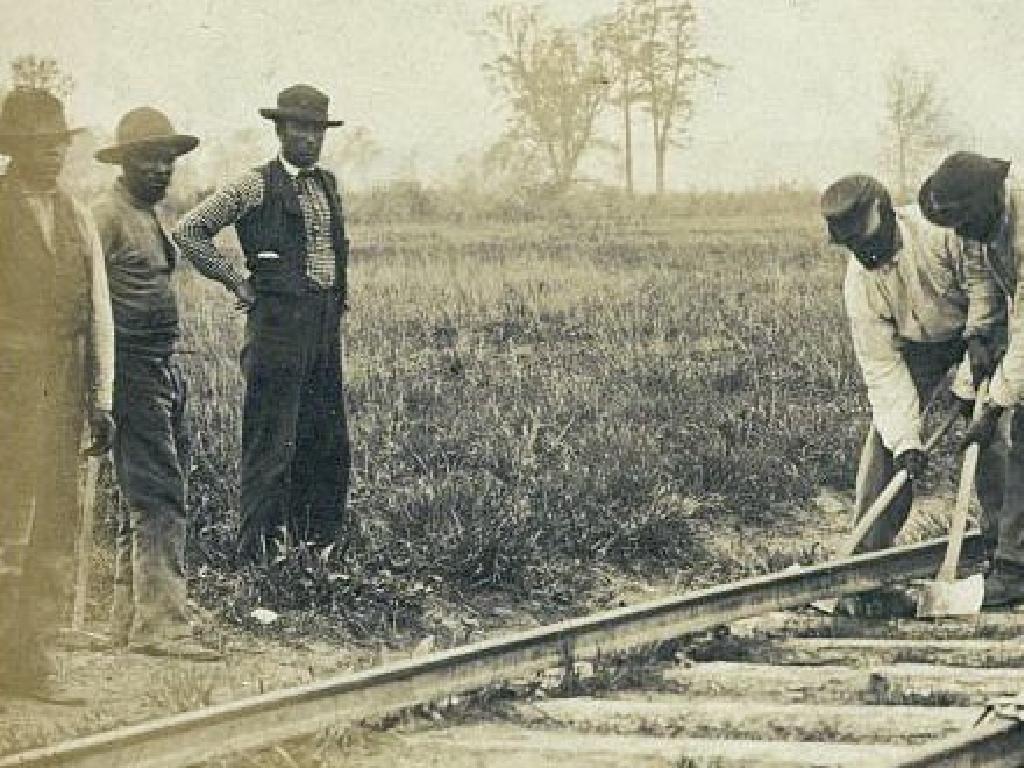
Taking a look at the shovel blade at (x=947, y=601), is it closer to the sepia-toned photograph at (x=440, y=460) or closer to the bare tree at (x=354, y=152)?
the sepia-toned photograph at (x=440, y=460)

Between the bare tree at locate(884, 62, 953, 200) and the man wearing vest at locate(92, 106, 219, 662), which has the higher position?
the bare tree at locate(884, 62, 953, 200)

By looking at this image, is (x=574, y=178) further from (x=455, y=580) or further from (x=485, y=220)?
(x=455, y=580)

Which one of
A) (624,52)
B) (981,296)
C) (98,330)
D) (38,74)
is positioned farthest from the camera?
(624,52)

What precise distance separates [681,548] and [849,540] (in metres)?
1.25

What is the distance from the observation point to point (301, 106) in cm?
720

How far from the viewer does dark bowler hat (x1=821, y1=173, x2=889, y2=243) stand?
22.1 ft

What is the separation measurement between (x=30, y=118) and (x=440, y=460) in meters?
3.96

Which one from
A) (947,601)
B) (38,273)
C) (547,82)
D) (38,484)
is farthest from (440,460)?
(547,82)

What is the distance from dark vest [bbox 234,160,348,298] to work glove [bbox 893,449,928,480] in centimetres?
262

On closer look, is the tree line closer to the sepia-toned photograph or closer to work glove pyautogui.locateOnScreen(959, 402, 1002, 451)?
the sepia-toned photograph

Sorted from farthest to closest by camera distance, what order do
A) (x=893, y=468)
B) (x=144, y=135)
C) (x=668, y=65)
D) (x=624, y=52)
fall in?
(x=668, y=65)
(x=624, y=52)
(x=893, y=468)
(x=144, y=135)

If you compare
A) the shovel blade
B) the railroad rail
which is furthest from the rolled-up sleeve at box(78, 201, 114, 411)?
the shovel blade

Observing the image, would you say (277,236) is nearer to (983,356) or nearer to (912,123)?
(983,356)

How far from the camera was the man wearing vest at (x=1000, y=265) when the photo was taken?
21.2 feet
